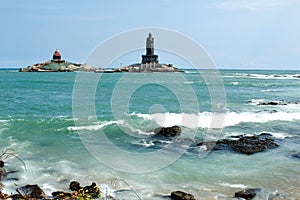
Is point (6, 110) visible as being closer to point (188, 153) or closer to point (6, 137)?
point (6, 137)

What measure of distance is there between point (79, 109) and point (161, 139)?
1198cm

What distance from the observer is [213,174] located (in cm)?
1220

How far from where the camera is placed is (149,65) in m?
94.7

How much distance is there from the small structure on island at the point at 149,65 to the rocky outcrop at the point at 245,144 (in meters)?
45.3

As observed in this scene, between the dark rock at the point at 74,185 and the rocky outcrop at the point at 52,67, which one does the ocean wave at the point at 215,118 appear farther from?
the rocky outcrop at the point at 52,67

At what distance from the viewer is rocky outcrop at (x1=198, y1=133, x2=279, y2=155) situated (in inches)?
607

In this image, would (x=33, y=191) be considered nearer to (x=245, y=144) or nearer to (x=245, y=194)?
(x=245, y=194)

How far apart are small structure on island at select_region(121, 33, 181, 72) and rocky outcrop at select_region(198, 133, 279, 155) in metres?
45.3

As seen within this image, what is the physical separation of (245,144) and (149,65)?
79523 millimetres

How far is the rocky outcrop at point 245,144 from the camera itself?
1541cm

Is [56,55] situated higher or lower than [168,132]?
higher

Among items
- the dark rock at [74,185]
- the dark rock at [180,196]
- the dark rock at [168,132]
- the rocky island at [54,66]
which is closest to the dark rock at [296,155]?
the dark rock at [168,132]

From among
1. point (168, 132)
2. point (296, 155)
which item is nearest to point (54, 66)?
point (168, 132)

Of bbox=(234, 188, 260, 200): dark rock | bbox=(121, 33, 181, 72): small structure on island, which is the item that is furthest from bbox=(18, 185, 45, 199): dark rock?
bbox=(121, 33, 181, 72): small structure on island
